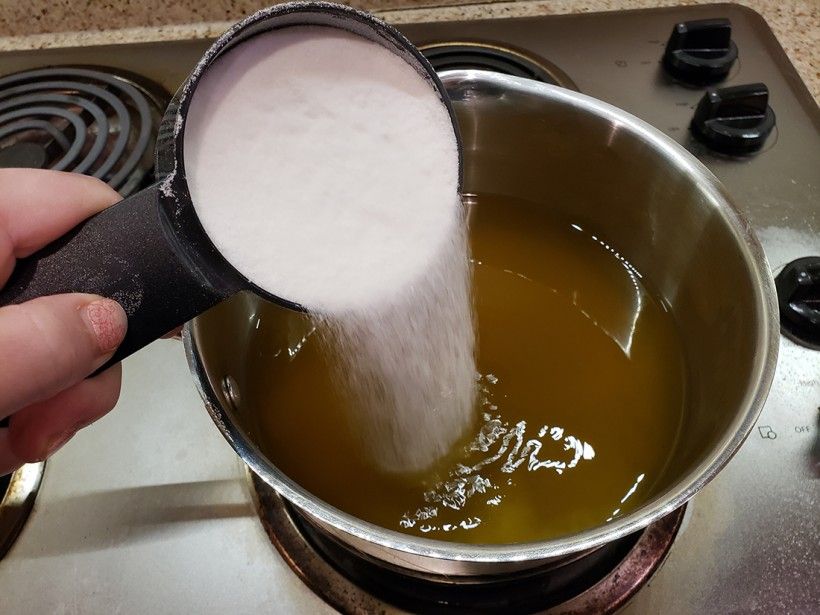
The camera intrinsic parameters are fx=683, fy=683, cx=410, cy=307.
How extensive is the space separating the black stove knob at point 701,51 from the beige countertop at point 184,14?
0.16m

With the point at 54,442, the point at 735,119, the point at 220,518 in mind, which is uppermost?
the point at 735,119

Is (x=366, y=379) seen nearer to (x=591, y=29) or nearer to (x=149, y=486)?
(x=149, y=486)

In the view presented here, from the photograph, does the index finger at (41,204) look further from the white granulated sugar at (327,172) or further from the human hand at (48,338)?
the white granulated sugar at (327,172)

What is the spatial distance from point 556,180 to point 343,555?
0.53 metres

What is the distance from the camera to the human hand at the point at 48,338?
1.44 feet

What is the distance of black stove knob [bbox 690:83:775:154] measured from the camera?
0.85 metres

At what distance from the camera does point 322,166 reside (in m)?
0.57

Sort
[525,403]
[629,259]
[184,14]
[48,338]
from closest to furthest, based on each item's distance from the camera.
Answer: [48,338] < [525,403] < [629,259] < [184,14]

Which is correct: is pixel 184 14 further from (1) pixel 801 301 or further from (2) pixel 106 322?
(1) pixel 801 301

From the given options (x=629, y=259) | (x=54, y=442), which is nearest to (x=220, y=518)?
(x=54, y=442)

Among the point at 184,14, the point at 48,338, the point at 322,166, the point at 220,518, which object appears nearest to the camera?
the point at 48,338

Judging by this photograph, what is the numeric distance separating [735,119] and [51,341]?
2.68 ft

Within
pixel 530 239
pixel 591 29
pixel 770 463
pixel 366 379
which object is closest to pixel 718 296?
pixel 770 463

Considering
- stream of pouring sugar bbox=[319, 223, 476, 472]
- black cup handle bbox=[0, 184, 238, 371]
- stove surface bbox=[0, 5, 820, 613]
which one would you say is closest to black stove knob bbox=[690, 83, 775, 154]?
stove surface bbox=[0, 5, 820, 613]
